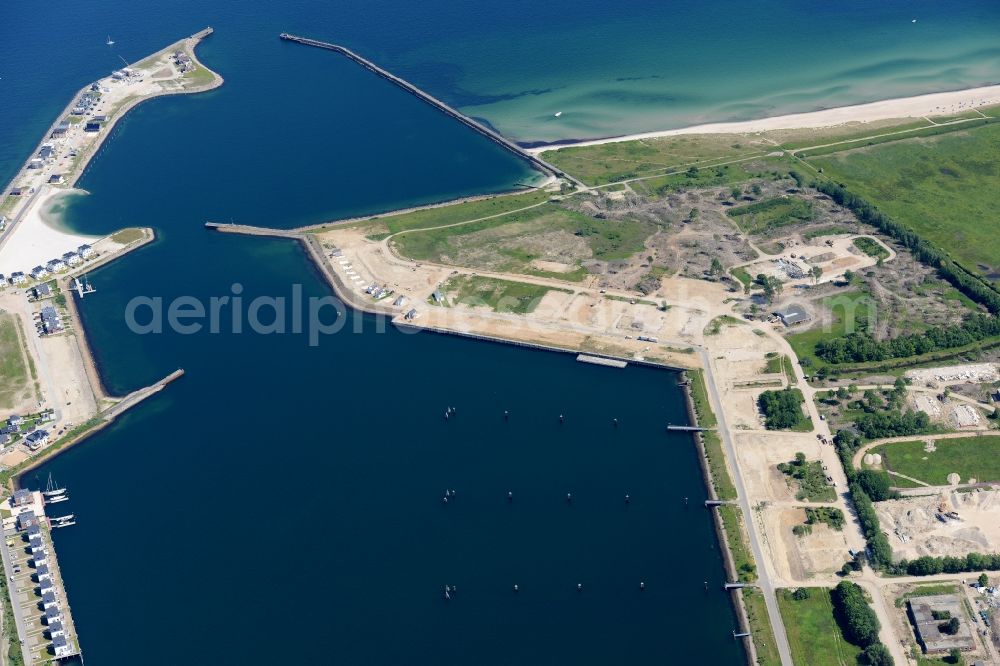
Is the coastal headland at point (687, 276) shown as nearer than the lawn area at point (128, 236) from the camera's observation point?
Yes

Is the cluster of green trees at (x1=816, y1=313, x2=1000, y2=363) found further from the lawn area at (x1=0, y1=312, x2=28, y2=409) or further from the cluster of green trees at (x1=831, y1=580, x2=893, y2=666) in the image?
the lawn area at (x1=0, y1=312, x2=28, y2=409)

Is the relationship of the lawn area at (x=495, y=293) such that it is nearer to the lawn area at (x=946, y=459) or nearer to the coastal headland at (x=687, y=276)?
the coastal headland at (x=687, y=276)

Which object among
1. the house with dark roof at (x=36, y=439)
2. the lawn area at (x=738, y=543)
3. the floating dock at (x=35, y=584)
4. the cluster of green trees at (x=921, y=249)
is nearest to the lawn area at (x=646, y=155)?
the cluster of green trees at (x=921, y=249)

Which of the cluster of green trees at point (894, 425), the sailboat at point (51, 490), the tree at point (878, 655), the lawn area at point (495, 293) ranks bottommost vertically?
the tree at point (878, 655)

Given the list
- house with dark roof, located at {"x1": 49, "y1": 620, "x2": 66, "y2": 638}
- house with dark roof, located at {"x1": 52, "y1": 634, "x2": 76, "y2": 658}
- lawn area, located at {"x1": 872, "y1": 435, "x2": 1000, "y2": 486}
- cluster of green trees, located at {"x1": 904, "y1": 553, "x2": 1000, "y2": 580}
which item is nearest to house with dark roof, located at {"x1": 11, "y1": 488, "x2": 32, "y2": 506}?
house with dark roof, located at {"x1": 49, "y1": 620, "x2": 66, "y2": 638}

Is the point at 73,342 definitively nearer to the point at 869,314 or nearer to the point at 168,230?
the point at 168,230

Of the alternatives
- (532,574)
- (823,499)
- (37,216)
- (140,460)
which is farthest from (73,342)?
(823,499)
